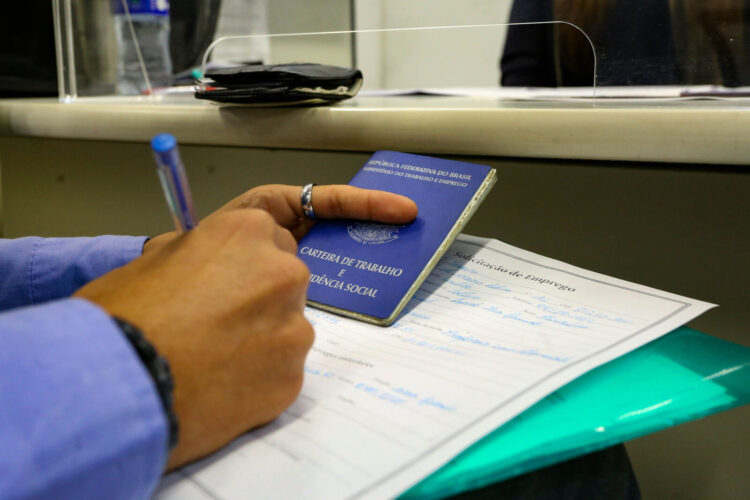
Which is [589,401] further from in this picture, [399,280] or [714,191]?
[714,191]

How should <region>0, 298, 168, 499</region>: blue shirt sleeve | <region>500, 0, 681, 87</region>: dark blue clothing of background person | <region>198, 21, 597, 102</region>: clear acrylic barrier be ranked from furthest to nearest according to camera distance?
<region>198, 21, 597, 102</region>: clear acrylic barrier, <region>500, 0, 681, 87</region>: dark blue clothing of background person, <region>0, 298, 168, 499</region>: blue shirt sleeve

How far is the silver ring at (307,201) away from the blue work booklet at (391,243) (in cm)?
1

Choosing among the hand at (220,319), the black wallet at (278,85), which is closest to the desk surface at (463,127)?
the black wallet at (278,85)

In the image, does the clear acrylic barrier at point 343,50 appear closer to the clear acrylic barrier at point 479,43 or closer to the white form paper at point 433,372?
the clear acrylic barrier at point 479,43

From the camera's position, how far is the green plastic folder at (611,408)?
0.86ft

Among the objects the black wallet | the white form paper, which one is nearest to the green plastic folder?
the white form paper

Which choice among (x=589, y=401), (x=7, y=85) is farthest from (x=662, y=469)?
(x=7, y=85)

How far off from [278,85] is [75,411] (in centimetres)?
39

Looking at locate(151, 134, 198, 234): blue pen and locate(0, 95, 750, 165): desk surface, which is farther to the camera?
locate(0, 95, 750, 165): desk surface

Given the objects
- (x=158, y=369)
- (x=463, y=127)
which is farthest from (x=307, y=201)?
(x=158, y=369)

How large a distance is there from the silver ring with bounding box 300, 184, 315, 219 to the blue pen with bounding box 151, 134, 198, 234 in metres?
0.17

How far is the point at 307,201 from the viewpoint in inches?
19.5

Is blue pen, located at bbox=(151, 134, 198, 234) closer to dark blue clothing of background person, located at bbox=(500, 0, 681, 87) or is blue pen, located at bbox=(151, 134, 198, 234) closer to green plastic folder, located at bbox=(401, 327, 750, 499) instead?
green plastic folder, located at bbox=(401, 327, 750, 499)

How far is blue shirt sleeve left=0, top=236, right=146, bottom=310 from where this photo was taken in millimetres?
524
